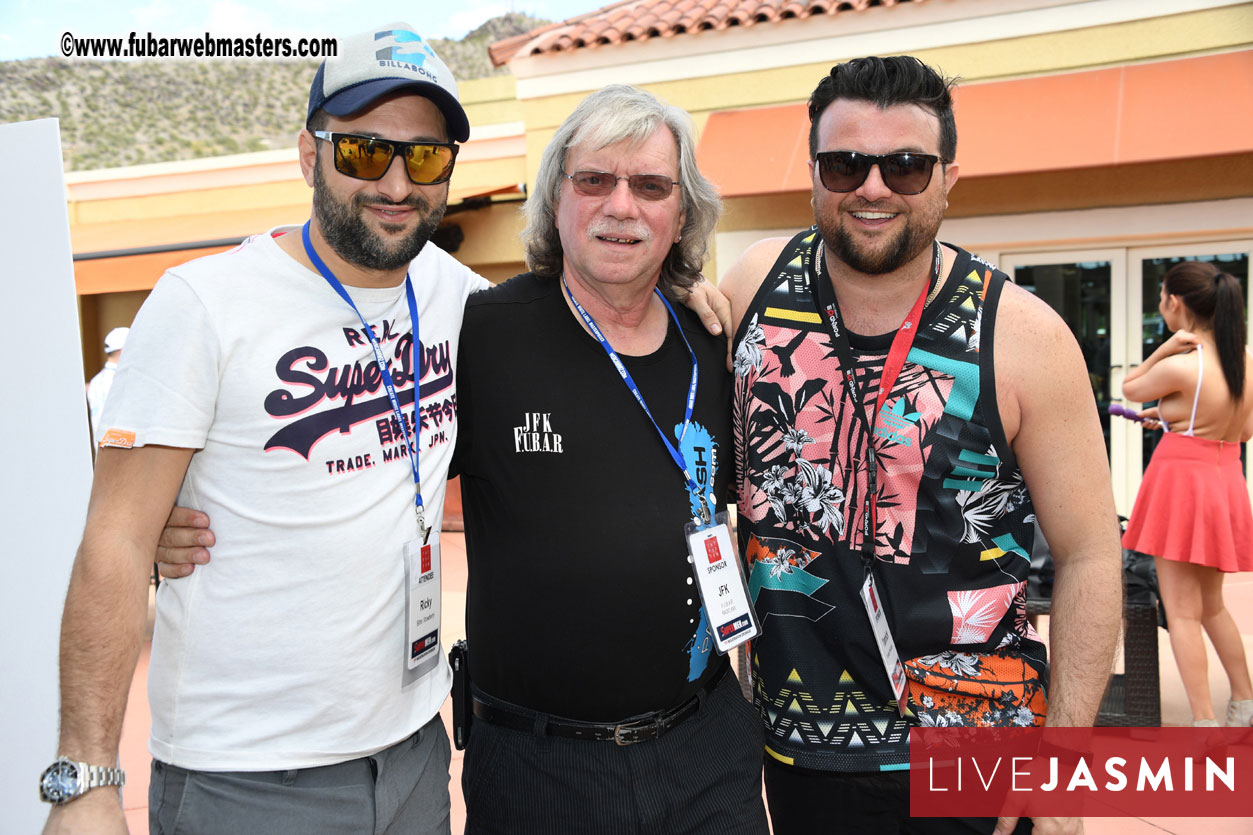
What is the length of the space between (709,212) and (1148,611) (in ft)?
10.8

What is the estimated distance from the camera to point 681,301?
2.56 m

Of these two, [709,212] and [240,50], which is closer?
[709,212]

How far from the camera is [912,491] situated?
2227 millimetres

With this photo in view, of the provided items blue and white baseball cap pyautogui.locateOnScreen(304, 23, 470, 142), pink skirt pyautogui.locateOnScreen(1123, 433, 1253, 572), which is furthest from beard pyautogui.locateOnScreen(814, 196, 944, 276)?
pink skirt pyautogui.locateOnScreen(1123, 433, 1253, 572)

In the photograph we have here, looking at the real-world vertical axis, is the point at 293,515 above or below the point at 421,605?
above

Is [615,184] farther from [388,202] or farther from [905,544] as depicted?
[905,544]

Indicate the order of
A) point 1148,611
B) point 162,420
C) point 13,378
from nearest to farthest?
point 162,420
point 13,378
point 1148,611

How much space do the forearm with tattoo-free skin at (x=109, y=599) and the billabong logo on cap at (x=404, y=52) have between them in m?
0.94

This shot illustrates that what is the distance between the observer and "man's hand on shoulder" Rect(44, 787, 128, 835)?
63.5 inches

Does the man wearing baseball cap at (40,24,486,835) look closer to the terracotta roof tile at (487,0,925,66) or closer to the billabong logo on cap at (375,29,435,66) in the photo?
the billabong logo on cap at (375,29,435,66)

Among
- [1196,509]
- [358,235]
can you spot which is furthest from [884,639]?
[1196,509]

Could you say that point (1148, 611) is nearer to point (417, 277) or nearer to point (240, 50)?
point (417, 277)

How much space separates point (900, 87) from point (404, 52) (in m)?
1.14

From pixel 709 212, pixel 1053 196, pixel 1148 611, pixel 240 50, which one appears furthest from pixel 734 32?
pixel 709 212
